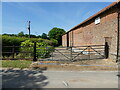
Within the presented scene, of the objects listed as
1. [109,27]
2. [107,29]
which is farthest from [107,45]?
[109,27]

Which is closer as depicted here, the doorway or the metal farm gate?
the metal farm gate

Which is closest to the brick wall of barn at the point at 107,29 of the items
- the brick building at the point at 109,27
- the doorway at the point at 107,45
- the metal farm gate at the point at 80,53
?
the brick building at the point at 109,27

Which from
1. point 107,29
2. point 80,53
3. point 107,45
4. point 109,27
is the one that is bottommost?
point 80,53

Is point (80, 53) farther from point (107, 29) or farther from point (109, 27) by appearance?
point (109, 27)

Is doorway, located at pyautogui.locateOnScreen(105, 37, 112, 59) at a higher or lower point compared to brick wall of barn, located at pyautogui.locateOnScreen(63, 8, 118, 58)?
lower

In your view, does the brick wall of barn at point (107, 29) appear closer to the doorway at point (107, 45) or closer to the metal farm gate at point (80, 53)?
the doorway at point (107, 45)

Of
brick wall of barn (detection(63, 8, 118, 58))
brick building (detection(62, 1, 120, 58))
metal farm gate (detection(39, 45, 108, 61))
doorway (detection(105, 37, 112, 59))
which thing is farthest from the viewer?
doorway (detection(105, 37, 112, 59))

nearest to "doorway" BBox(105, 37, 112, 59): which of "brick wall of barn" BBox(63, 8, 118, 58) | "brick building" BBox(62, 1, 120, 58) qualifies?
"brick building" BBox(62, 1, 120, 58)

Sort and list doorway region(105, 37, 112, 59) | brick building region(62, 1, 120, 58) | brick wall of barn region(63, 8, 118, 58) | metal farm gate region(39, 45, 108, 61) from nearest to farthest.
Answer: brick building region(62, 1, 120, 58) < brick wall of barn region(63, 8, 118, 58) < metal farm gate region(39, 45, 108, 61) < doorway region(105, 37, 112, 59)

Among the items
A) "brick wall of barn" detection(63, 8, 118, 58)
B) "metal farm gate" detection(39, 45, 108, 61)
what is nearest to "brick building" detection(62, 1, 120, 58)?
"brick wall of barn" detection(63, 8, 118, 58)

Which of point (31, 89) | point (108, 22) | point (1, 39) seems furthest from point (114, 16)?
point (1, 39)

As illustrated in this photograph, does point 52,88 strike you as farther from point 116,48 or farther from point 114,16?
point 114,16

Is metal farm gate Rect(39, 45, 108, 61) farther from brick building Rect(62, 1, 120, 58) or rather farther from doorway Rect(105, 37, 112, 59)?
brick building Rect(62, 1, 120, 58)

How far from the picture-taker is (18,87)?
3367mm
